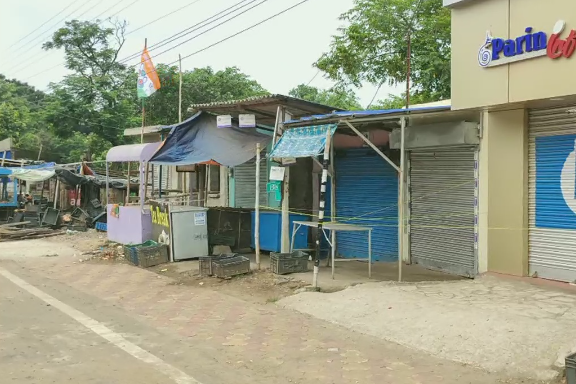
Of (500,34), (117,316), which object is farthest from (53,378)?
(500,34)

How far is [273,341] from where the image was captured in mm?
5938

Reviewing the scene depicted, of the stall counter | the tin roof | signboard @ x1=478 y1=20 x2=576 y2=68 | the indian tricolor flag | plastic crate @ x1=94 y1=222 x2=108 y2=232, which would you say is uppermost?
the indian tricolor flag

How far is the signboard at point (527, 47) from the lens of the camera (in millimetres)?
6844

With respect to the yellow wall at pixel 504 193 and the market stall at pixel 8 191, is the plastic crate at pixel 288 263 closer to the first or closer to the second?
the yellow wall at pixel 504 193

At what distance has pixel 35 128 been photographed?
41.8m

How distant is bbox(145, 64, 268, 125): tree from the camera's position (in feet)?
97.5

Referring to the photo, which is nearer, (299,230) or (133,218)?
(299,230)

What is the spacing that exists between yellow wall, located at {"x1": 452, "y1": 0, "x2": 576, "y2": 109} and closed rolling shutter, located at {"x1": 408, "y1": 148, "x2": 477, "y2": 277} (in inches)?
46.5

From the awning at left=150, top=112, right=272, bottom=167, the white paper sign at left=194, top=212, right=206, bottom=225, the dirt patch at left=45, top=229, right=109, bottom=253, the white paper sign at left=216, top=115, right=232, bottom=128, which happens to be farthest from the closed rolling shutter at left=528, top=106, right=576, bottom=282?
the dirt patch at left=45, top=229, right=109, bottom=253

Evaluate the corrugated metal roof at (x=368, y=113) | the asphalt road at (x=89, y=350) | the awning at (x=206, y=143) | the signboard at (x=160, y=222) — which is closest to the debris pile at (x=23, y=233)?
the signboard at (x=160, y=222)

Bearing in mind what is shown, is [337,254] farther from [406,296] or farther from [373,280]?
[406,296]

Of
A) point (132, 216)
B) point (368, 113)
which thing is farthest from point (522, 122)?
point (132, 216)

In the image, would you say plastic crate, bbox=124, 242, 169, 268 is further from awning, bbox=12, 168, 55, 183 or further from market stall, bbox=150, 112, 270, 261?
awning, bbox=12, 168, 55, 183

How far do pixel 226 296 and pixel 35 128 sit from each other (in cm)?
3964
